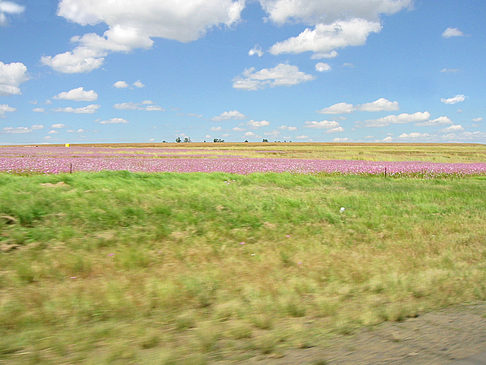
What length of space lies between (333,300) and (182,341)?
2.08 metres

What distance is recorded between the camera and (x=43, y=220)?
24.4 feet

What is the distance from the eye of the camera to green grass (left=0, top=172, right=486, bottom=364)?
3518 mm

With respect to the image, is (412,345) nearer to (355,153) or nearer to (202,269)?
(202,269)

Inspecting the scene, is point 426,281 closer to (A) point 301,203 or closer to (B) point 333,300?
(B) point 333,300

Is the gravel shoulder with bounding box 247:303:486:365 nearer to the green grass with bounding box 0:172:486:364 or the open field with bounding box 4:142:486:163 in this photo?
the green grass with bounding box 0:172:486:364

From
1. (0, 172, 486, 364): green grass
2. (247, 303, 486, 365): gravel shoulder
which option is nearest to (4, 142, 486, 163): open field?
(0, 172, 486, 364): green grass

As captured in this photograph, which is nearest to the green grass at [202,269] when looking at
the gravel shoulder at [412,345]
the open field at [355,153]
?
the gravel shoulder at [412,345]

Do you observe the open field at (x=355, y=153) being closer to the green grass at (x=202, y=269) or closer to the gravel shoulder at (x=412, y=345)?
the green grass at (x=202, y=269)

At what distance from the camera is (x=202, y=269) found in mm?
5910

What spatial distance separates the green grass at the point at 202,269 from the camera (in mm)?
3518

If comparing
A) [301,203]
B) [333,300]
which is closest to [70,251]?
[333,300]

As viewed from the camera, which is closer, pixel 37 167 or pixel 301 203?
pixel 301 203

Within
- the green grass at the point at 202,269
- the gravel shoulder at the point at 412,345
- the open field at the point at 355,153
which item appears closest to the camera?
the gravel shoulder at the point at 412,345

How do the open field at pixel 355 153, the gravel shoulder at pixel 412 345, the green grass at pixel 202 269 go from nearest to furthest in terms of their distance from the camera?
the gravel shoulder at pixel 412 345 < the green grass at pixel 202 269 < the open field at pixel 355 153
